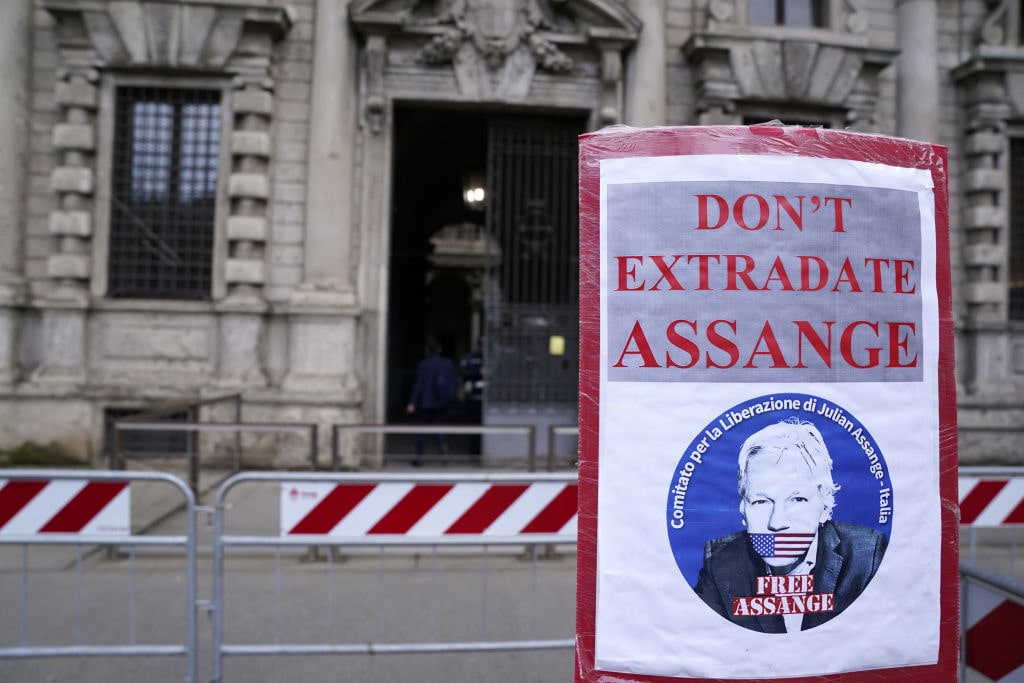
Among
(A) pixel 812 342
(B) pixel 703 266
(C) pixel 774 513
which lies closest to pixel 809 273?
(A) pixel 812 342

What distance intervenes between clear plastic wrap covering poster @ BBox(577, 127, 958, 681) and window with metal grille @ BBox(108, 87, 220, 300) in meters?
9.09

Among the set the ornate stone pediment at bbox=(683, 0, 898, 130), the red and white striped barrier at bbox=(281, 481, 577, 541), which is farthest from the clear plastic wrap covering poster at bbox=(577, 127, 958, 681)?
the ornate stone pediment at bbox=(683, 0, 898, 130)

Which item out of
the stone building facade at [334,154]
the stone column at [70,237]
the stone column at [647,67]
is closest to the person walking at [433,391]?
the stone building facade at [334,154]

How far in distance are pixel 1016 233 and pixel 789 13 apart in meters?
5.06

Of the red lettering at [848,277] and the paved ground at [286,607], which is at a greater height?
the red lettering at [848,277]

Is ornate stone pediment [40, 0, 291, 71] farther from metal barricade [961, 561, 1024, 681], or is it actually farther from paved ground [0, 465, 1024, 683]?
metal barricade [961, 561, 1024, 681]

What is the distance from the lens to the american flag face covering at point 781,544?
72.7 inches

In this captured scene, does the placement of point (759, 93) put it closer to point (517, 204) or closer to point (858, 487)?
point (517, 204)

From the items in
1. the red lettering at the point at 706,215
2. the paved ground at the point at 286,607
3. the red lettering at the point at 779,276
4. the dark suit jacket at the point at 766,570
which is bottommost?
the paved ground at the point at 286,607

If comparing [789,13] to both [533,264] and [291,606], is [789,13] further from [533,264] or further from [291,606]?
[291,606]

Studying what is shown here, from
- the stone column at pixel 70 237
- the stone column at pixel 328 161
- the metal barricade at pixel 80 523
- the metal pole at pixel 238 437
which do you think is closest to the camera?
the metal barricade at pixel 80 523

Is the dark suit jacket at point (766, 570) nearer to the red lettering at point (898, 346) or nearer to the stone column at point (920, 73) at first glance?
the red lettering at point (898, 346)

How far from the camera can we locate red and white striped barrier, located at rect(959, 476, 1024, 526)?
182 inches

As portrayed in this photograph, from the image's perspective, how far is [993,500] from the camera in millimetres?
4633
